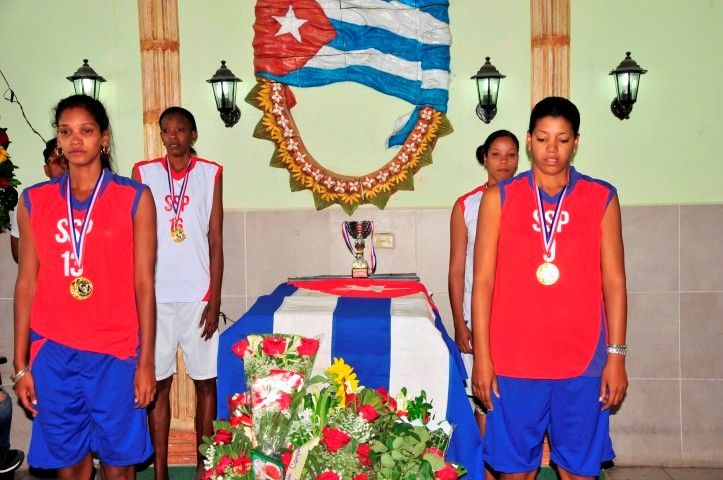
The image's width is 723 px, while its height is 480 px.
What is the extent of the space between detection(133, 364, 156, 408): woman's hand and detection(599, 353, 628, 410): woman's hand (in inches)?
58.3

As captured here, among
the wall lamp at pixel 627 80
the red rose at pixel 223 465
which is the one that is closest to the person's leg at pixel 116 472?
the red rose at pixel 223 465

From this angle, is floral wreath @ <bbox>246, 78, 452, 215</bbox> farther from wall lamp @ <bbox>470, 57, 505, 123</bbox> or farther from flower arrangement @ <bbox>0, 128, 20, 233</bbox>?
flower arrangement @ <bbox>0, 128, 20, 233</bbox>

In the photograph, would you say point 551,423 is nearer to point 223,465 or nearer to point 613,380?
point 613,380

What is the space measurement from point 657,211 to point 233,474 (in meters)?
2.97

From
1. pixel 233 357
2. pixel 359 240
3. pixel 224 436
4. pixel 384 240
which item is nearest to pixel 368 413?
pixel 224 436

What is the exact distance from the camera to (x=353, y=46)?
171 inches

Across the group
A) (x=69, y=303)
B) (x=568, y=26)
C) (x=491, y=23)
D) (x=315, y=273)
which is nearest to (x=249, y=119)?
(x=315, y=273)

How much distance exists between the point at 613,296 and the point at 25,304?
1915mm

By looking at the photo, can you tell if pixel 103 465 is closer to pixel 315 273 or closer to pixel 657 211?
pixel 315 273

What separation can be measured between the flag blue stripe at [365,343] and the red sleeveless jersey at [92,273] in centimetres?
74

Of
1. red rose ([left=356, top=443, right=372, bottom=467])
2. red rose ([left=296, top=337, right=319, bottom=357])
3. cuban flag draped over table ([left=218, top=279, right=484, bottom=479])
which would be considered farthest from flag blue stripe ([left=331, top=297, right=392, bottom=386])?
red rose ([left=356, top=443, right=372, bottom=467])

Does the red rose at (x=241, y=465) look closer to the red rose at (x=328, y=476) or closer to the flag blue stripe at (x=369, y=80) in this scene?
the red rose at (x=328, y=476)

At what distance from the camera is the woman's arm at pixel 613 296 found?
7.70 ft

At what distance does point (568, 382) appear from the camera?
7.73 feet
